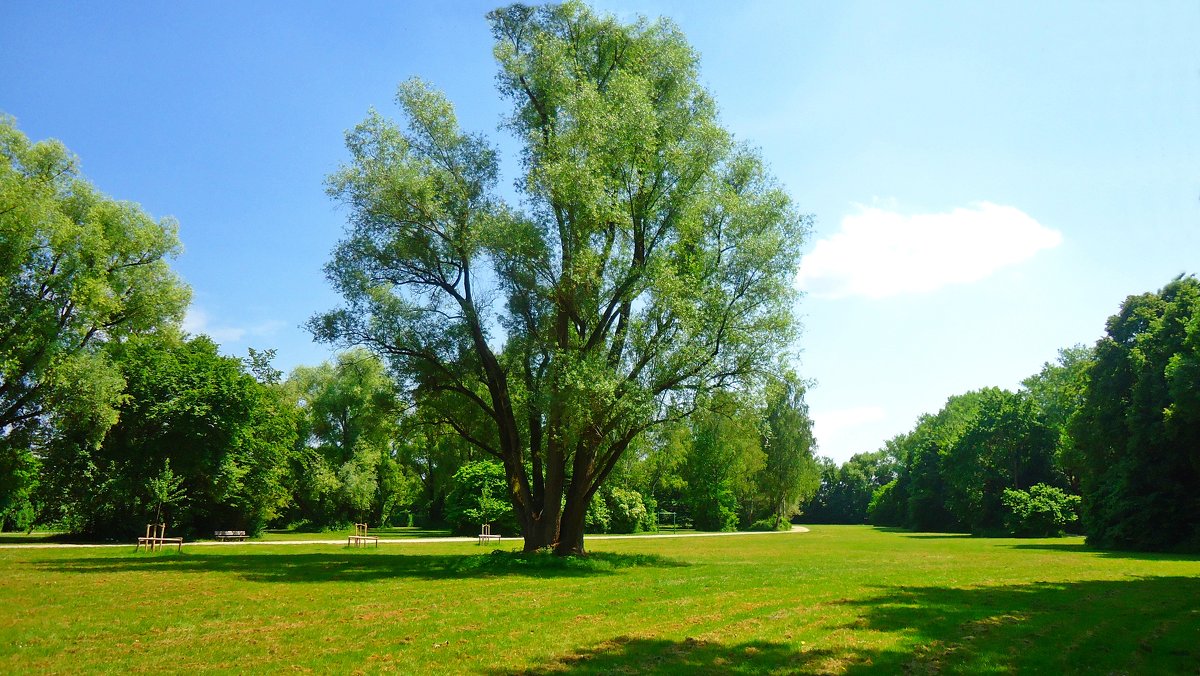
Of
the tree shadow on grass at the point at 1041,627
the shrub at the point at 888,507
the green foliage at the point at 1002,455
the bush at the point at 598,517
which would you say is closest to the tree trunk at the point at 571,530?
the tree shadow on grass at the point at 1041,627

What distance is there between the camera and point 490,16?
26.6 metres

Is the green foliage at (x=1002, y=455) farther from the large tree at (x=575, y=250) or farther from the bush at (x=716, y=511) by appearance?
the large tree at (x=575, y=250)

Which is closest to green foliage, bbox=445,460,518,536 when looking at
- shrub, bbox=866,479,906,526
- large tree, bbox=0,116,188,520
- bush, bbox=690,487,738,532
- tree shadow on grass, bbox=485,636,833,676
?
large tree, bbox=0,116,188,520

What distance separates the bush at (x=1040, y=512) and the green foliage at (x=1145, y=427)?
1263 cm

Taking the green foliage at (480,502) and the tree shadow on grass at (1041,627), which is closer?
the tree shadow on grass at (1041,627)

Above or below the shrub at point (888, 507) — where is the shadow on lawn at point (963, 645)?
above

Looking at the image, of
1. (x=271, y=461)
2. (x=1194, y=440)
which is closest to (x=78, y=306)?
(x=271, y=461)

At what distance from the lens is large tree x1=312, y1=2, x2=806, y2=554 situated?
889 inches

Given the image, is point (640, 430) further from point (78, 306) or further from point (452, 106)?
point (78, 306)

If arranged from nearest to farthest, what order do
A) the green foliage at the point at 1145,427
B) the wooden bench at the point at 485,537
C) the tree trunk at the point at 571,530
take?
the tree trunk at the point at 571,530
the green foliage at the point at 1145,427
the wooden bench at the point at 485,537

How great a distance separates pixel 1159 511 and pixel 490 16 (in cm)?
3541

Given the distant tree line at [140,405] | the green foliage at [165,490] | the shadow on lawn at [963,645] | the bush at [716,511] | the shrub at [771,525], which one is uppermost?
the distant tree line at [140,405]

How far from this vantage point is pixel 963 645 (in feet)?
33.8

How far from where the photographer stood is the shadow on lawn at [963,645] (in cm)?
894
